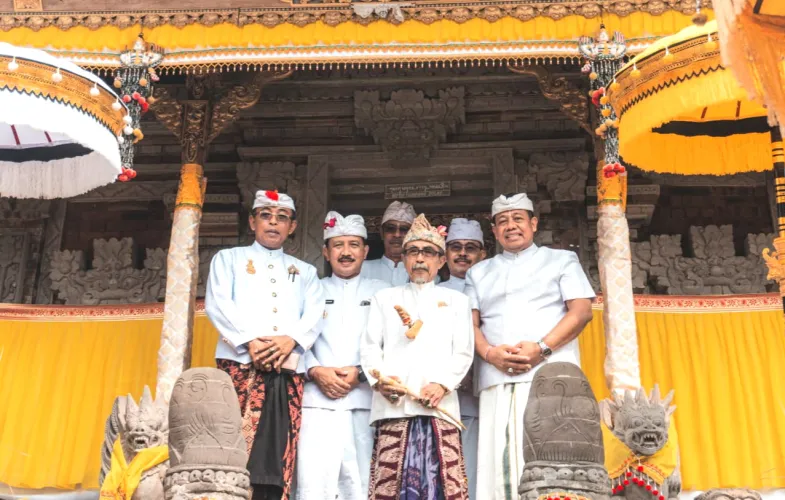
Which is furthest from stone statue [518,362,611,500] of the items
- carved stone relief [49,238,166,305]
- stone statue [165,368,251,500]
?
carved stone relief [49,238,166,305]

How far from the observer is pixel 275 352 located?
5598 mm

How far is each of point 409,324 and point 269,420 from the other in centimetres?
93

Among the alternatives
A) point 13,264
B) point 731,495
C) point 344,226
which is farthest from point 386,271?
point 13,264

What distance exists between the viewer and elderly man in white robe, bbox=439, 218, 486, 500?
580 cm

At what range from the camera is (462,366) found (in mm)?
5375

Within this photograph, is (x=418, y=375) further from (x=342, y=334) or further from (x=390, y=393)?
(x=342, y=334)

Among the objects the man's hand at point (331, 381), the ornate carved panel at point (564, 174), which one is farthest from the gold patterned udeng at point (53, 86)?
the ornate carved panel at point (564, 174)

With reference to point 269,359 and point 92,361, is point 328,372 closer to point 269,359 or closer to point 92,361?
point 269,359

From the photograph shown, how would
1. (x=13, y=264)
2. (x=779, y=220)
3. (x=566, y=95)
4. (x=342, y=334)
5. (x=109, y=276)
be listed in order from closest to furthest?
1. (x=779, y=220)
2. (x=342, y=334)
3. (x=566, y=95)
4. (x=109, y=276)
5. (x=13, y=264)

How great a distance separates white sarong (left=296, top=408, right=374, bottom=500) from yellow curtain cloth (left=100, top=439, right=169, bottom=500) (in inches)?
34.6

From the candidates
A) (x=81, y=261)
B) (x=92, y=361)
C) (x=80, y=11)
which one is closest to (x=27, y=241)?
(x=81, y=261)

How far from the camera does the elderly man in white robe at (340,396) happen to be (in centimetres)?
551

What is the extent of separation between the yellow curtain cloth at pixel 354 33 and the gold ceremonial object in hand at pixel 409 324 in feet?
7.00

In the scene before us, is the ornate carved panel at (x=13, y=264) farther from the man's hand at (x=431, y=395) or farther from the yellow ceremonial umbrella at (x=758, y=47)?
the yellow ceremonial umbrella at (x=758, y=47)
